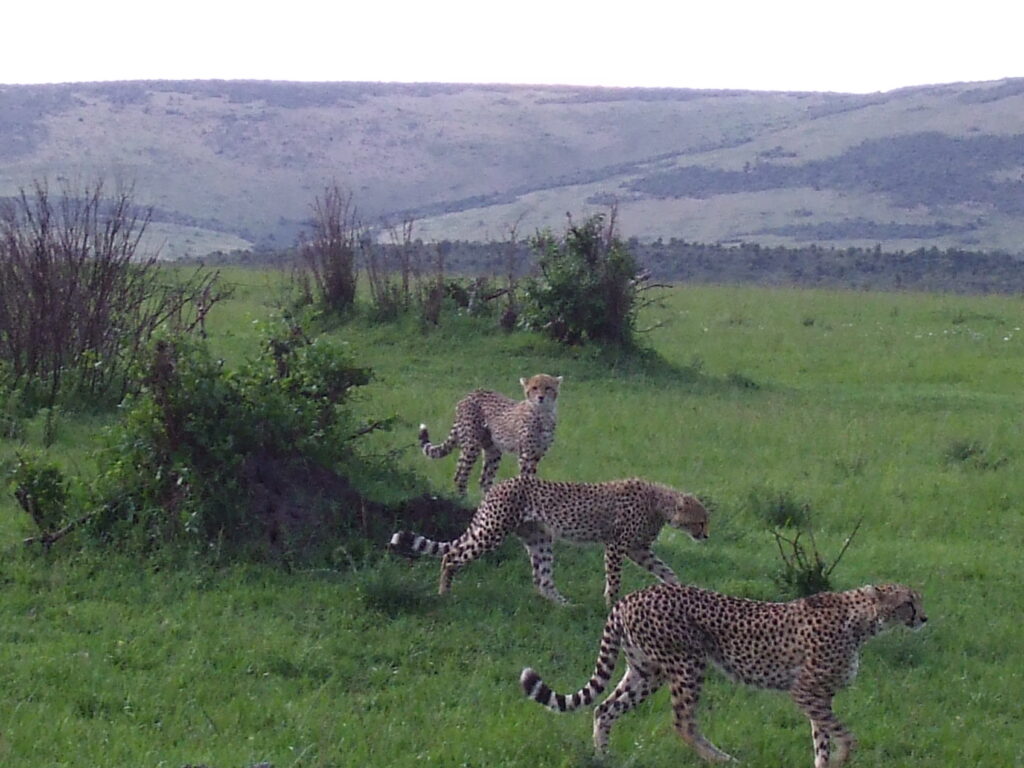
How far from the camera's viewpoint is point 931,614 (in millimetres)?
7559

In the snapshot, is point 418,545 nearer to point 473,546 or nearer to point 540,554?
point 473,546

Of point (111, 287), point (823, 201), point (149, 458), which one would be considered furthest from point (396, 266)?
point (823, 201)

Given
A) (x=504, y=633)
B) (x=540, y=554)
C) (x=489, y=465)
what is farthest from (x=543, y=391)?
(x=504, y=633)

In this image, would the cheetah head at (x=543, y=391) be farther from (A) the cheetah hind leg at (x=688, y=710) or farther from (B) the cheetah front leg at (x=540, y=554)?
(A) the cheetah hind leg at (x=688, y=710)

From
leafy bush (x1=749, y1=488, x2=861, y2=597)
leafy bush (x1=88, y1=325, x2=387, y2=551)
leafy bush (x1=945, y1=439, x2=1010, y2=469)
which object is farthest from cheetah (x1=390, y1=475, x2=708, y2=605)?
leafy bush (x1=945, y1=439, x2=1010, y2=469)

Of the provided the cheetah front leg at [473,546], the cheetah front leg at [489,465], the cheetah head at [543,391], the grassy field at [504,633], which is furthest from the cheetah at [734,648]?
the cheetah front leg at [489,465]

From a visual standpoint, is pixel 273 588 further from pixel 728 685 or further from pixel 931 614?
pixel 931 614

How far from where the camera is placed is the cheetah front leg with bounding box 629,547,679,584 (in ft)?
25.0

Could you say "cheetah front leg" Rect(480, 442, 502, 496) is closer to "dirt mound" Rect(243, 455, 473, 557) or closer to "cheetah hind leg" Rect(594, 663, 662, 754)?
"dirt mound" Rect(243, 455, 473, 557)

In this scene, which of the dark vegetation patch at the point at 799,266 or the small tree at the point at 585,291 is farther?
the dark vegetation patch at the point at 799,266

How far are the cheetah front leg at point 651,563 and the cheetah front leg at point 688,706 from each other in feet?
6.66

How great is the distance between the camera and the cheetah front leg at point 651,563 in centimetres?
761

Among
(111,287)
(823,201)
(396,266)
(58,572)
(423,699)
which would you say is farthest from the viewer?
(823,201)

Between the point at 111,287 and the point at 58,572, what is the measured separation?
484 centimetres
